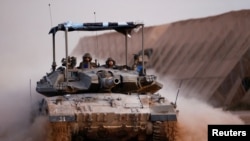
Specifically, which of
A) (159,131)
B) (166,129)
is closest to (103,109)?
(159,131)

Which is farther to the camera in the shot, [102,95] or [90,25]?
[90,25]


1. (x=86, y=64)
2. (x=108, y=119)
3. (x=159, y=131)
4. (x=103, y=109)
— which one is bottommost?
(x=159, y=131)

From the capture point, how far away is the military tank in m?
16.8

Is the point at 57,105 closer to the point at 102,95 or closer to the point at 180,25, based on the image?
the point at 102,95

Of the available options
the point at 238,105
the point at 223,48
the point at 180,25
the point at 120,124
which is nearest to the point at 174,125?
the point at 120,124

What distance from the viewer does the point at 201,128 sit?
18875mm

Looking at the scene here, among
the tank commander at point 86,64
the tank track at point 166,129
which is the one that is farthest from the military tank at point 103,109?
the tank commander at point 86,64

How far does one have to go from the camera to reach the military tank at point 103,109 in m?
16.8

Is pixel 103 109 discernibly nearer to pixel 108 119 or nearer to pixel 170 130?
pixel 108 119

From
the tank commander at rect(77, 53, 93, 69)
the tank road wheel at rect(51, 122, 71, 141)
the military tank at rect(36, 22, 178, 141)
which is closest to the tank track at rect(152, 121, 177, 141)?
the military tank at rect(36, 22, 178, 141)

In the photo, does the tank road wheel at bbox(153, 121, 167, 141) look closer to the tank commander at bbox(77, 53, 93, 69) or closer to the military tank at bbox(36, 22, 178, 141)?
the military tank at bbox(36, 22, 178, 141)

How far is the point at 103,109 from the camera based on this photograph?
671 inches

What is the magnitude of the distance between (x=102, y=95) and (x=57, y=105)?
4.15ft

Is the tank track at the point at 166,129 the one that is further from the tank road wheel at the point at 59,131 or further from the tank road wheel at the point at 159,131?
the tank road wheel at the point at 59,131
